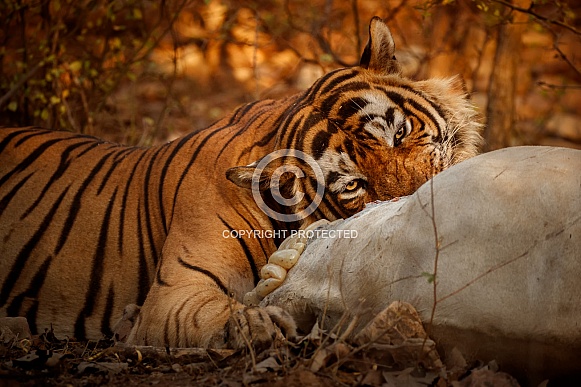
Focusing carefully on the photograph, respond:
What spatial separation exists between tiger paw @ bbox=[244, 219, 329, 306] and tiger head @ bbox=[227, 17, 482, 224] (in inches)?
9.0

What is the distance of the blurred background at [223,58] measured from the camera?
5344mm

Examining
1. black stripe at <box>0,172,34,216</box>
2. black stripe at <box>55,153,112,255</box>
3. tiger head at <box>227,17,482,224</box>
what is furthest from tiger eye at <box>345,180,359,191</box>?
black stripe at <box>0,172,34,216</box>

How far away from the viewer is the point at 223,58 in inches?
423

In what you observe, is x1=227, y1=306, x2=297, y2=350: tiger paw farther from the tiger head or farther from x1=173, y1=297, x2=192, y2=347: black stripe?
the tiger head

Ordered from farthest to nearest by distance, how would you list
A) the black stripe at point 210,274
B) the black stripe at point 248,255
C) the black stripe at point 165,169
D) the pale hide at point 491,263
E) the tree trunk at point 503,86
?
1. the tree trunk at point 503,86
2. the black stripe at point 165,169
3. the black stripe at point 248,255
4. the black stripe at point 210,274
5. the pale hide at point 491,263

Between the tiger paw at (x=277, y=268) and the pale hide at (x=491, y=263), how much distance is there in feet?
1.11

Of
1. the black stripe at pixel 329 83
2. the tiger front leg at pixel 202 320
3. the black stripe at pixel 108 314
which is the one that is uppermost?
the black stripe at pixel 329 83

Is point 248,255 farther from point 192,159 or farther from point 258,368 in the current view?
point 258,368

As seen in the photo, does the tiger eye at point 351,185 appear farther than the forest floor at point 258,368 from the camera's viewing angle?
Yes

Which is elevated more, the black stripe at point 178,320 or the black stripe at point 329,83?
the black stripe at point 329,83

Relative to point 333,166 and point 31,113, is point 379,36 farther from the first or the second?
point 31,113

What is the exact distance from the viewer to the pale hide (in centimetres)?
225

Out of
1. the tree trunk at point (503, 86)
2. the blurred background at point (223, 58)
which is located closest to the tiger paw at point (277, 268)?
the blurred background at point (223, 58)

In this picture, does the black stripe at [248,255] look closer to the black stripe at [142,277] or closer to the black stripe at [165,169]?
the black stripe at [165,169]
